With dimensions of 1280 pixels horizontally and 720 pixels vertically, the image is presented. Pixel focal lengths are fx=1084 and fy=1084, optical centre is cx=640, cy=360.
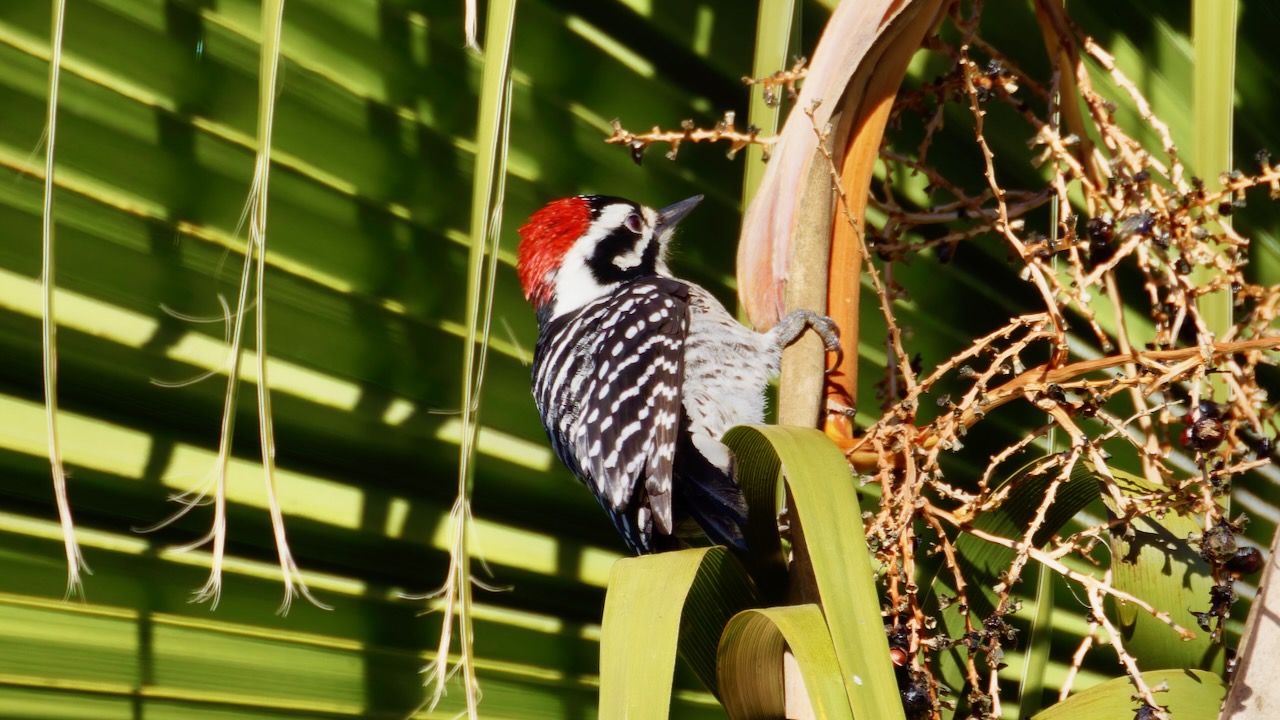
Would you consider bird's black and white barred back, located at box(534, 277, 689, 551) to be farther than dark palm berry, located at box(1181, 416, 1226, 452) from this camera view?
Yes

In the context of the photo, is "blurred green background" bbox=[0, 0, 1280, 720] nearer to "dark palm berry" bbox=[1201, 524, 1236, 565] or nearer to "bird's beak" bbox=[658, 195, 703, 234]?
"bird's beak" bbox=[658, 195, 703, 234]

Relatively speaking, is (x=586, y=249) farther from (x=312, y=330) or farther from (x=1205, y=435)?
(x=1205, y=435)

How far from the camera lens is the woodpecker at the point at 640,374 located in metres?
2.06

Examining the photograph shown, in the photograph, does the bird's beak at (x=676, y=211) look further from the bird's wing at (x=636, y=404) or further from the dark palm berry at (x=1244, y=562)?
the dark palm berry at (x=1244, y=562)

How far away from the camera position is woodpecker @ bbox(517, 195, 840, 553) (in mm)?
2061

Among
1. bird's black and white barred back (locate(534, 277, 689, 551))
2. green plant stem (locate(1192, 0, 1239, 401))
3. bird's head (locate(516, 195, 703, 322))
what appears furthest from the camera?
bird's head (locate(516, 195, 703, 322))

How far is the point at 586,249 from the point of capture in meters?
2.80

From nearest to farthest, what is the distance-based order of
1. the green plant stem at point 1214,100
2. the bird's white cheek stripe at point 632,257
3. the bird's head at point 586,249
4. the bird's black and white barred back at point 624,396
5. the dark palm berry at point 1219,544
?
1. the dark palm berry at point 1219,544
2. the green plant stem at point 1214,100
3. the bird's black and white barred back at point 624,396
4. the bird's head at point 586,249
5. the bird's white cheek stripe at point 632,257

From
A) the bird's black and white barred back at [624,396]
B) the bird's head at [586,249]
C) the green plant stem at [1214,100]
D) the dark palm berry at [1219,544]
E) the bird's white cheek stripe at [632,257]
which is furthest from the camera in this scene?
the bird's white cheek stripe at [632,257]

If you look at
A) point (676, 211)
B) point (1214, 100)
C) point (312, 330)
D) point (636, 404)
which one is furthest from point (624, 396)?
point (1214, 100)

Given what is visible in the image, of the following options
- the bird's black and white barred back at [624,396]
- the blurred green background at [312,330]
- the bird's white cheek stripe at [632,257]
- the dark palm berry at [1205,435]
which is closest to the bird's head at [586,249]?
the bird's white cheek stripe at [632,257]

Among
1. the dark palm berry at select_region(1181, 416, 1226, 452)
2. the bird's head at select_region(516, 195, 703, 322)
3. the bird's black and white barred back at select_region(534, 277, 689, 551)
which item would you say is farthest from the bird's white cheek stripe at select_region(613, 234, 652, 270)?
the dark palm berry at select_region(1181, 416, 1226, 452)

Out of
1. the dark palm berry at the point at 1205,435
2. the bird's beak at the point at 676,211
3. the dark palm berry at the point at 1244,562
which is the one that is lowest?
the dark palm berry at the point at 1244,562

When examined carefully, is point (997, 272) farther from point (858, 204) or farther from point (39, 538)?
point (39, 538)
